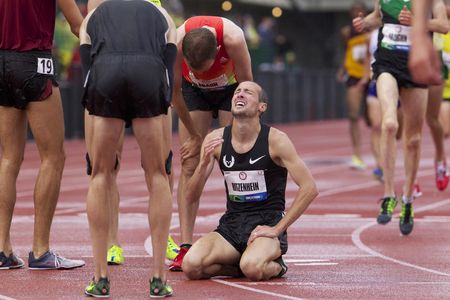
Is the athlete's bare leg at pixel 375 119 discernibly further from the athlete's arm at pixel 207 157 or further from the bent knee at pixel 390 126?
the athlete's arm at pixel 207 157

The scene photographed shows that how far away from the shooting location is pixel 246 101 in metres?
9.62

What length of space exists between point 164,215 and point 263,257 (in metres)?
1.03

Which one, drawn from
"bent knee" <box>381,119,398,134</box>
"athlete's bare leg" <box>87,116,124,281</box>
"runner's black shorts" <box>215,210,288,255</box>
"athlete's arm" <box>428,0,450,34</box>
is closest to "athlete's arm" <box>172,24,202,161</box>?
"runner's black shorts" <box>215,210,288,255</box>

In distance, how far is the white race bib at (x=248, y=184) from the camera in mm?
9766

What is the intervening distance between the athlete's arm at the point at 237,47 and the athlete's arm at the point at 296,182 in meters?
0.67

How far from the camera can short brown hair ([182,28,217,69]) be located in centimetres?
940

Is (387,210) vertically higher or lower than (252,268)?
lower

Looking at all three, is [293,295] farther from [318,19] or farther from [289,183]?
[318,19]

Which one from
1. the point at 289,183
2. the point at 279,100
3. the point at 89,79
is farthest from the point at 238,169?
the point at 279,100

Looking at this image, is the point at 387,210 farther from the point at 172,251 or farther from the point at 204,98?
the point at 172,251

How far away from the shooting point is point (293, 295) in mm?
8820

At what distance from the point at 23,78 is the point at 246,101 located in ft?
5.23

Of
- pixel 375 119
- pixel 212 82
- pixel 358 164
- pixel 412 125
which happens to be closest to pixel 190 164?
pixel 212 82

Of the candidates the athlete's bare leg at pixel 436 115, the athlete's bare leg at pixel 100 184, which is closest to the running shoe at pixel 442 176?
the athlete's bare leg at pixel 436 115
